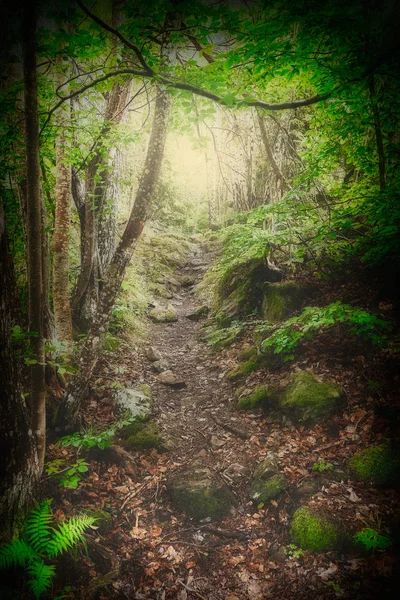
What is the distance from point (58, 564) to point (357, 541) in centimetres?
312

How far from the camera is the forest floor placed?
304 cm

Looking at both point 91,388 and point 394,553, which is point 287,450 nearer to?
point 394,553

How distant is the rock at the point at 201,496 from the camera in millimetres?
3951

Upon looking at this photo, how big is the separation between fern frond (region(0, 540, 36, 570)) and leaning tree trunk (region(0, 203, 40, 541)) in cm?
22

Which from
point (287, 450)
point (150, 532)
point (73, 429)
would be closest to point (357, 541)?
point (287, 450)

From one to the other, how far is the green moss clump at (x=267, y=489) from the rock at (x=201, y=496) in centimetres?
35

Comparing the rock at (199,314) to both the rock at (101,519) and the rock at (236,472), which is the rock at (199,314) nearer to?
the rock at (236,472)

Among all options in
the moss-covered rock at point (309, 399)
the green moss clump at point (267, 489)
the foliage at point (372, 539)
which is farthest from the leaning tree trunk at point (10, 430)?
the moss-covered rock at point (309, 399)

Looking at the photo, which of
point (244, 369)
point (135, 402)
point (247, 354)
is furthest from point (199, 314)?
point (135, 402)

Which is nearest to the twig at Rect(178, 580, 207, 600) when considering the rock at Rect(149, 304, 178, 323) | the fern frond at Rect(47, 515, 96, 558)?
the fern frond at Rect(47, 515, 96, 558)

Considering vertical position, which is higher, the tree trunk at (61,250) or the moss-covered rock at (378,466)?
the tree trunk at (61,250)

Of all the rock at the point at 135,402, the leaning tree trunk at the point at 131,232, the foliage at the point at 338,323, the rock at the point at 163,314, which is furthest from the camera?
the rock at the point at 163,314

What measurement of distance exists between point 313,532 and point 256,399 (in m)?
2.45

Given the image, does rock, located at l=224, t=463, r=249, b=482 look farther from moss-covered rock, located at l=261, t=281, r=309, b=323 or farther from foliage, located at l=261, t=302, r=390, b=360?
moss-covered rock, located at l=261, t=281, r=309, b=323
